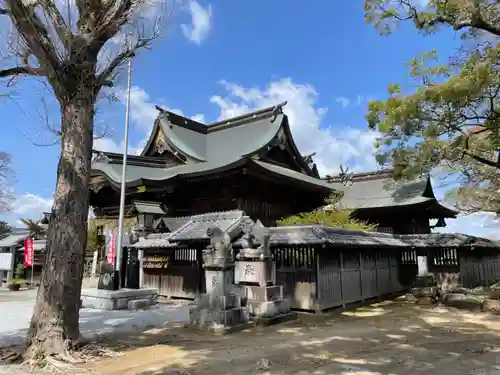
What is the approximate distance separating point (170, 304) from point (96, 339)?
680 cm

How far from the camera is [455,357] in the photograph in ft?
22.5

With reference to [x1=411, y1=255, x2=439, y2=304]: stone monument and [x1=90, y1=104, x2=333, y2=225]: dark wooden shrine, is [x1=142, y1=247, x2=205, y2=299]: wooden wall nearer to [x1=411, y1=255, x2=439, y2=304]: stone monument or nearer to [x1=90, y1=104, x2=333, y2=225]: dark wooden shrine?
[x1=90, y1=104, x2=333, y2=225]: dark wooden shrine

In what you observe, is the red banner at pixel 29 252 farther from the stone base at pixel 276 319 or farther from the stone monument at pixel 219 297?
the stone base at pixel 276 319

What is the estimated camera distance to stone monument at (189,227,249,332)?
959 cm

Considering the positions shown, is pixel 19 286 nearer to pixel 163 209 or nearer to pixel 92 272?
pixel 92 272

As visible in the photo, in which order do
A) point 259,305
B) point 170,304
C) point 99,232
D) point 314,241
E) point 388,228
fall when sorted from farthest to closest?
1. point 388,228
2. point 99,232
3. point 170,304
4. point 314,241
5. point 259,305

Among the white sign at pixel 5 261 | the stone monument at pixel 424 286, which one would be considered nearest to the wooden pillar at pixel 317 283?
the stone monument at pixel 424 286

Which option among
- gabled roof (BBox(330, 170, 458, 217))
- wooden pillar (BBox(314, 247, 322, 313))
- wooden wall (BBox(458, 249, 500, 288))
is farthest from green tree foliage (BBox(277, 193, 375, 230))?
wooden pillar (BBox(314, 247, 322, 313))

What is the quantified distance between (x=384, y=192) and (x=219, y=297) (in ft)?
65.3

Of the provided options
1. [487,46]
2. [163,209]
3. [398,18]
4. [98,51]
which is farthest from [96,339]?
[487,46]

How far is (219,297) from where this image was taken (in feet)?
32.3

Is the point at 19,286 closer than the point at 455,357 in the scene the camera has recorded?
No

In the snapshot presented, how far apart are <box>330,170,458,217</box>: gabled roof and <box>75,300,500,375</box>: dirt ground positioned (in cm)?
1389

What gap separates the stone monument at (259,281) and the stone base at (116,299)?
14.1 ft
